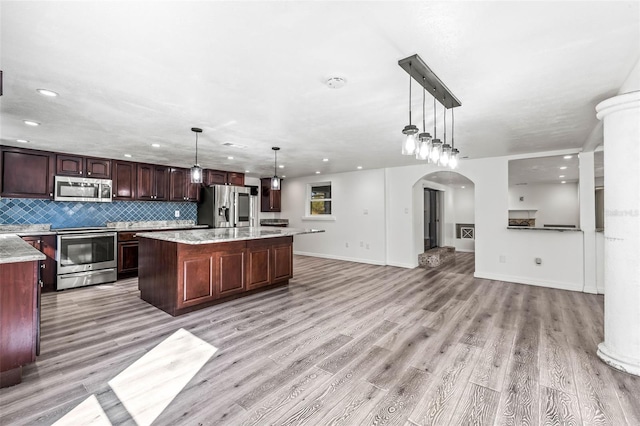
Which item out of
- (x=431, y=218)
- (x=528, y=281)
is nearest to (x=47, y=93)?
(x=528, y=281)

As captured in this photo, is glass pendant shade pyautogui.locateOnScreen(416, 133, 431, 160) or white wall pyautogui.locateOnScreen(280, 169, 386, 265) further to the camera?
white wall pyautogui.locateOnScreen(280, 169, 386, 265)

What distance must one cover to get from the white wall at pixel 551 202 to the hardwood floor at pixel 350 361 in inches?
210

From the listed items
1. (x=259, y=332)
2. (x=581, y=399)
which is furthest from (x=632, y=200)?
(x=259, y=332)

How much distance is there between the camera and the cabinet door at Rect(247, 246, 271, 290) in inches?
163

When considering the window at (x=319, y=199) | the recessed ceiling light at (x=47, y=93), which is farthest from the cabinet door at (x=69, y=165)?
the window at (x=319, y=199)

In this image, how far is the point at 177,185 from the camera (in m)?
6.33

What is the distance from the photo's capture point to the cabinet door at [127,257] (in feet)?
17.0

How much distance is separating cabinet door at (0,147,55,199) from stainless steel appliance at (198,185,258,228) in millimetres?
2623

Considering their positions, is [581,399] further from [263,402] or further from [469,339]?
[263,402]

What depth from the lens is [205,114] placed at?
120 inches

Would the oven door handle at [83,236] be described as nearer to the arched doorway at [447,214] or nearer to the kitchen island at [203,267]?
the kitchen island at [203,267]

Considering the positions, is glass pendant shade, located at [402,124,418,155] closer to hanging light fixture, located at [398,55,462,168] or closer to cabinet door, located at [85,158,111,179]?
hanging light fixture, located at [398,55,462,168]

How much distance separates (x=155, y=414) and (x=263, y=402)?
642mm

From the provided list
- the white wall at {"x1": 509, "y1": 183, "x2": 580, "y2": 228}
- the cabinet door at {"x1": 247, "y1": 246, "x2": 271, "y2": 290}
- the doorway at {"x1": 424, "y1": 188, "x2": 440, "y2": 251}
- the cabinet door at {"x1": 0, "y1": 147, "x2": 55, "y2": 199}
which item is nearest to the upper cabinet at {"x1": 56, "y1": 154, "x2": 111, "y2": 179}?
the cabinet door at {"x1": 0, "y1": 147, "x2": 55, "y2": 199}
